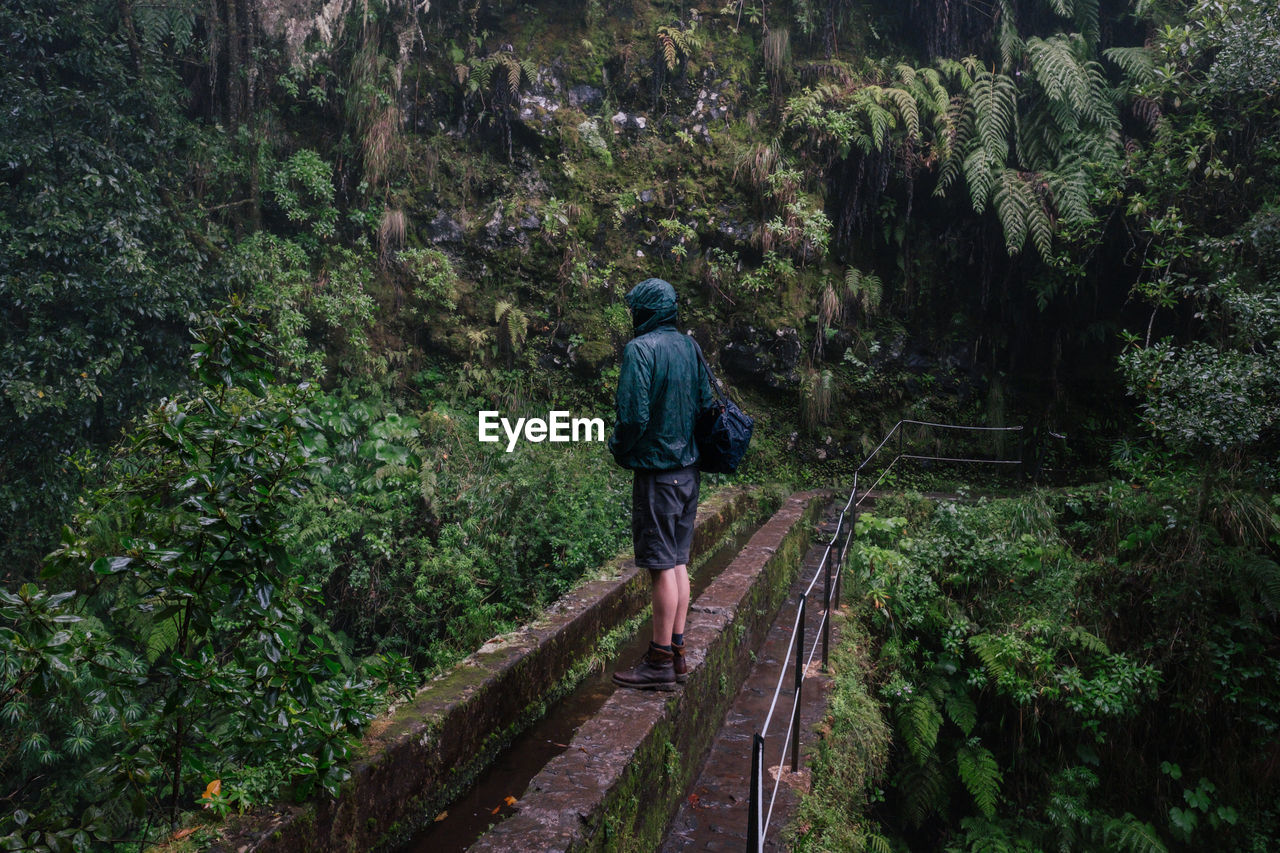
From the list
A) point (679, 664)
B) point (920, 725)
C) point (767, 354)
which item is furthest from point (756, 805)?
point (767, 354)

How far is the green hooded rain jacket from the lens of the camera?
3.58 m

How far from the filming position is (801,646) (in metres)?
3.81

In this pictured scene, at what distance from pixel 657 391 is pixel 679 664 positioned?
54.2 inches

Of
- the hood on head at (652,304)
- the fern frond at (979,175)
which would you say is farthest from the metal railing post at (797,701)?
the fern frond at (979,175)

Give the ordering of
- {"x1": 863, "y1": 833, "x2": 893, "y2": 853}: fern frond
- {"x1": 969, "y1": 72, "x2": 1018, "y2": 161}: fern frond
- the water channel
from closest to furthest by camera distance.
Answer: the water channel → {"x1": 863, "y1": 833, "x2": 893, "y2": 853}: fern frond → {"x1": 969, "y1": 72, "x2": 1018, "y2": 161}: fern frond

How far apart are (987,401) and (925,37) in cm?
584

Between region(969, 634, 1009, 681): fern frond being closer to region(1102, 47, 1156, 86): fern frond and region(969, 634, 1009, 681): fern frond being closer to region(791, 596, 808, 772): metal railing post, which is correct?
region(791, 596, 808, 772): metal railing post

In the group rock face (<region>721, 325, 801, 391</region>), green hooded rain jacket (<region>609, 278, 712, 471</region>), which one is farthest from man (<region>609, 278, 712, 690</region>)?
rock face (<region>721, 325, 801, 391</region>)

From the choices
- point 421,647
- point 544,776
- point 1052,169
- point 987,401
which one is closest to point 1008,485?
point 987,401

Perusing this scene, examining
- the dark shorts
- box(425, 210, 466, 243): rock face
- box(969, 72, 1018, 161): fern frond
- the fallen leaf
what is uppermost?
box(969, 72, 1018, 161): fern frond

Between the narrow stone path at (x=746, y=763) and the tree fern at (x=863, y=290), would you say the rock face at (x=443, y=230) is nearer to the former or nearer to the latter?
the tree fern at (x=863, y=290)

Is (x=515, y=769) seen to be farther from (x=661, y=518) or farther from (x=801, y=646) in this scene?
(x=801, y=646)

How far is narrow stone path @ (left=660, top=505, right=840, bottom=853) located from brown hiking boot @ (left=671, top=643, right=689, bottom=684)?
2.00ft

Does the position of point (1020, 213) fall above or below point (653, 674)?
above
